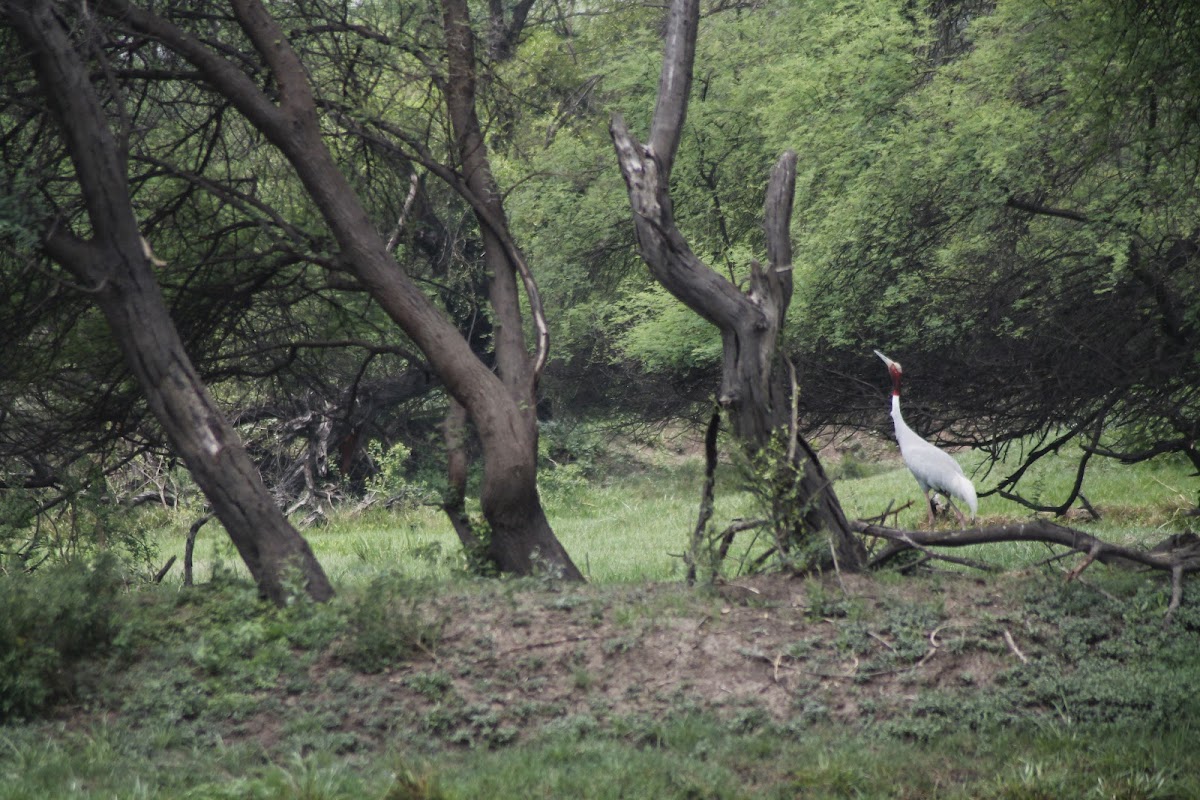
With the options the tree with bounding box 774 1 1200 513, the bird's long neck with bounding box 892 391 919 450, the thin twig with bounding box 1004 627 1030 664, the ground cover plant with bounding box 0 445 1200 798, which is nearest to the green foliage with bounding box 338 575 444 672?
the ground cover plant with bounding box 0 445 1200 798

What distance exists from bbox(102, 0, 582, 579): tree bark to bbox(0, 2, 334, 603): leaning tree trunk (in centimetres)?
136

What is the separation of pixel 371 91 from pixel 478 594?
512cm

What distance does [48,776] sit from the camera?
19.3ft

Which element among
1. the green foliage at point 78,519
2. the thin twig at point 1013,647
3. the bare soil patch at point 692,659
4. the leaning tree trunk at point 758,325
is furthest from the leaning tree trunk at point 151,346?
the thin twig at point 1013,647

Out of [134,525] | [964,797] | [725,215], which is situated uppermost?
[725,215]

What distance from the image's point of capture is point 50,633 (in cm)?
715

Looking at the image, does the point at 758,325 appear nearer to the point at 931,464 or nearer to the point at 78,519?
the point at 931,464

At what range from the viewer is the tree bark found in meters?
9.33

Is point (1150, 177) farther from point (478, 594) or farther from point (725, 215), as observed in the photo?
point (725, 215)

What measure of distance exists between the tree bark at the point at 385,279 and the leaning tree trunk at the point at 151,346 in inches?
53.6

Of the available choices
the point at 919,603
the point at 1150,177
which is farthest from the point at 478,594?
the point at 1150,177

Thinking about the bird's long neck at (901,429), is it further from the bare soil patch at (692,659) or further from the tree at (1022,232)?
the bare soil patch at (692,659)

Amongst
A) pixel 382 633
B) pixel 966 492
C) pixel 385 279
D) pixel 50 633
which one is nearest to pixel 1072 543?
pixel 966 492

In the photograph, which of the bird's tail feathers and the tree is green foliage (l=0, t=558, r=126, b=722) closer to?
the bird's tail feathers
